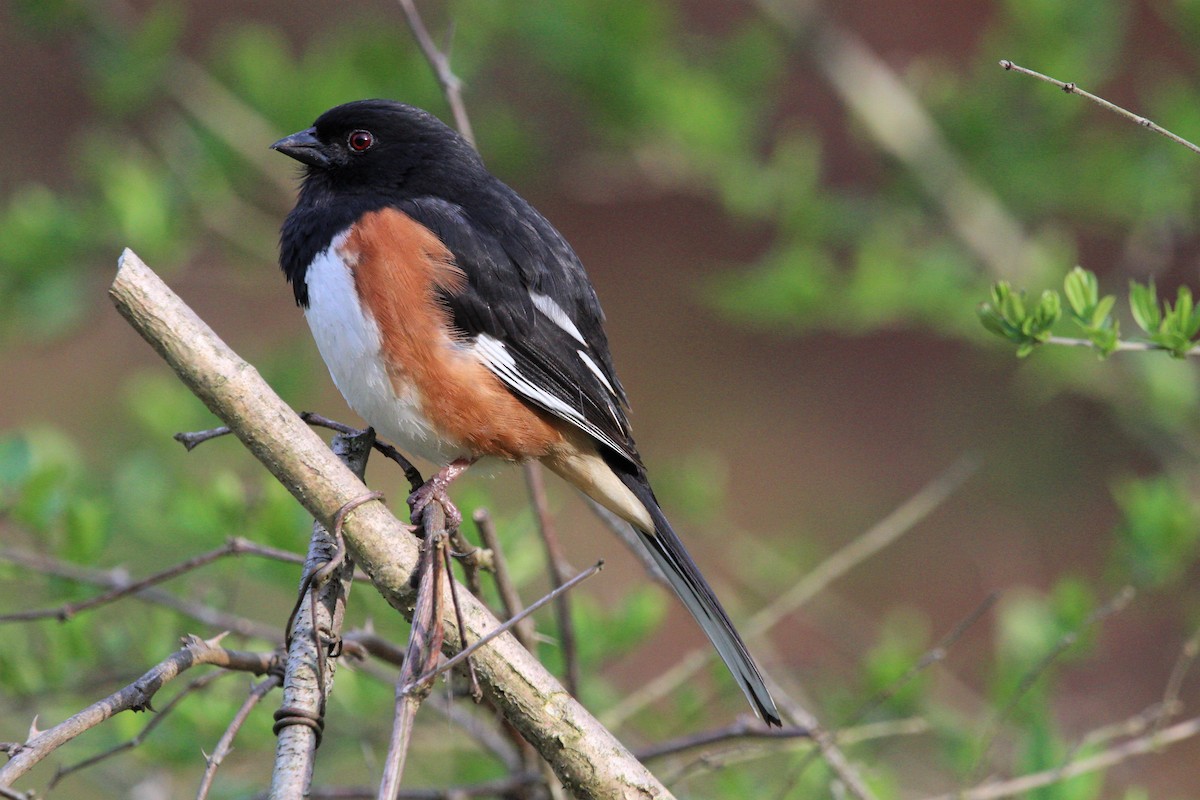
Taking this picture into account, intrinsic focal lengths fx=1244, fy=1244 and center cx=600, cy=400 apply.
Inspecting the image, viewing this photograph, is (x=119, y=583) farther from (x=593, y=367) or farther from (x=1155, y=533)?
(x=1155, y=533)

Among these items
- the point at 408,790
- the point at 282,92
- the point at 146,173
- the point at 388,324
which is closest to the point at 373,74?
the point at 282,92

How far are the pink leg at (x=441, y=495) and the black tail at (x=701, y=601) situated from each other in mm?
333

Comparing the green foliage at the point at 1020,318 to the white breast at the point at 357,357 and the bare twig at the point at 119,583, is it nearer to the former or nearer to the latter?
the white breast at the point at 357,357

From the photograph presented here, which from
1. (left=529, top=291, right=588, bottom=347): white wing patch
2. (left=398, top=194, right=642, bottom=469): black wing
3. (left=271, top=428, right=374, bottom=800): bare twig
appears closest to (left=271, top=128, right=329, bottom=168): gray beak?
(left=398, top=194, right=642, bottom=469): black wing

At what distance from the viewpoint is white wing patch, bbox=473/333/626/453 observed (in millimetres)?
2370

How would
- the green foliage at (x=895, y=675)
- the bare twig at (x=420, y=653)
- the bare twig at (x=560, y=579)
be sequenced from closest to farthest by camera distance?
the bare twig at (x=420, y=653) < the bare twig at (x=560, y=579) < the green foliage at (x=895, y=675)

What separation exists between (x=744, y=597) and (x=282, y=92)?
9.57ft

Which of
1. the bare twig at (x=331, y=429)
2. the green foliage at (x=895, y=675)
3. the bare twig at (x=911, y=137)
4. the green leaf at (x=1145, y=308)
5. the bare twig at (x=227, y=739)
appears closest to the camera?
the bare twig at (x=227, y=739)

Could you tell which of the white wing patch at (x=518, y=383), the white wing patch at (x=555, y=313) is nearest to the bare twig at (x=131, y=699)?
the white wing patch at (x=518, y=383)

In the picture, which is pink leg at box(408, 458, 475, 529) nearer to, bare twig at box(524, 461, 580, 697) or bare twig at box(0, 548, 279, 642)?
bare twig at box(524, 461, 580, 697)

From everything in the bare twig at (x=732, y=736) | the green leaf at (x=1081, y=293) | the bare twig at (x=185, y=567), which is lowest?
the bare twig at (x=732, y=736)

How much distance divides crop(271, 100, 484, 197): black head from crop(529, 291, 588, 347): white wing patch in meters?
0.35

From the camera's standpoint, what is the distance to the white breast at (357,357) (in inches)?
90.2

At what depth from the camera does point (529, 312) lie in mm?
2424
